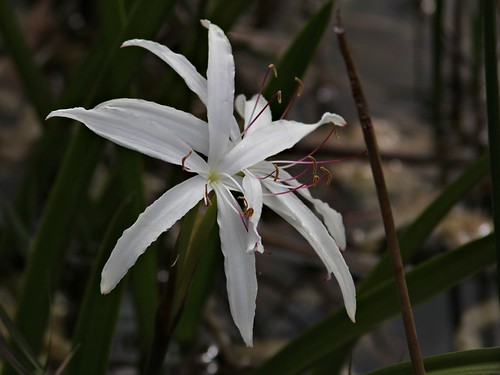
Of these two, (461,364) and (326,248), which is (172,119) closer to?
(326,248)

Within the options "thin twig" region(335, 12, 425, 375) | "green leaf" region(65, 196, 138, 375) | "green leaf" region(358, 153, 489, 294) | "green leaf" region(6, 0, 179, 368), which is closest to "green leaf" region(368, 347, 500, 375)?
"thin twig" region(335, 12, 425, 375)

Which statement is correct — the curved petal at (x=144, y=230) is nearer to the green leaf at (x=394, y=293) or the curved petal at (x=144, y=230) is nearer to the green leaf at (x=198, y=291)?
the green leaf at (x=394, y=293)

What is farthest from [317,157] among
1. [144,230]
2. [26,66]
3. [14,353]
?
[144,230]

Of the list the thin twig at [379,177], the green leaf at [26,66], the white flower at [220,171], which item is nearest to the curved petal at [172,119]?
the white flower at [220,171]

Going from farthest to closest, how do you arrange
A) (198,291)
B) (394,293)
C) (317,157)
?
(317,157) → (198,291) → (394,293)

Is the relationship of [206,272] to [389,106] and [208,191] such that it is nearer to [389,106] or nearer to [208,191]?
[208,191]

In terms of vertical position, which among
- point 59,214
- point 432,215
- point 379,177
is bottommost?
point 59,214
